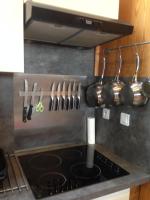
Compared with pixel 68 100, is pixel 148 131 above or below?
below

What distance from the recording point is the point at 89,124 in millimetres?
1628

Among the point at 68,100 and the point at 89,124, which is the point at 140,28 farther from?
the point at 89,124

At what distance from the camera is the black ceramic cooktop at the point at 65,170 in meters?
1.04

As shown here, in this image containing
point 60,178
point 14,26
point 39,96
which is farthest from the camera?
point 39,96

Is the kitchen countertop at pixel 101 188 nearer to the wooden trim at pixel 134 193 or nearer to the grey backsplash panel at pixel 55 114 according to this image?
the wooden trim at pixel 134 193

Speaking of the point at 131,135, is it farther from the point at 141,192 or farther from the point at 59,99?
the point at 59,99

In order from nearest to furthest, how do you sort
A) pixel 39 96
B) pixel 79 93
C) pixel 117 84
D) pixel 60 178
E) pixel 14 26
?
1. pixel 14 26
2. pixel 60 178
3. pixel 117 84
4. pixel 39 96
5. pixel 79 93

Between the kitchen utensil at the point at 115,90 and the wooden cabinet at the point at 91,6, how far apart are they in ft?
1.03

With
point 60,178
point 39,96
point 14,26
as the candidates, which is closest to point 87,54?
point 39,96

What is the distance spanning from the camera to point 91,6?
1084mm

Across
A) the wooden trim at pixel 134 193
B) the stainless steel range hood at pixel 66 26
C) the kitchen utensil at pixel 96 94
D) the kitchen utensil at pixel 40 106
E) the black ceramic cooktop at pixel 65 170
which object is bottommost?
the wooden trim at pixel 134 193

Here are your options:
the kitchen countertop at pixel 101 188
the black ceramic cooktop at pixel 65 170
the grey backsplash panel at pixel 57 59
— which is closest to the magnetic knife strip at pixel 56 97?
the grey backsplash panel at pixel 57 59

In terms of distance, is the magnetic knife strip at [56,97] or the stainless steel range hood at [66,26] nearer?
the stainless steel range hood at [66,26]

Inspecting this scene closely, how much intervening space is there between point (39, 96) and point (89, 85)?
413mm
